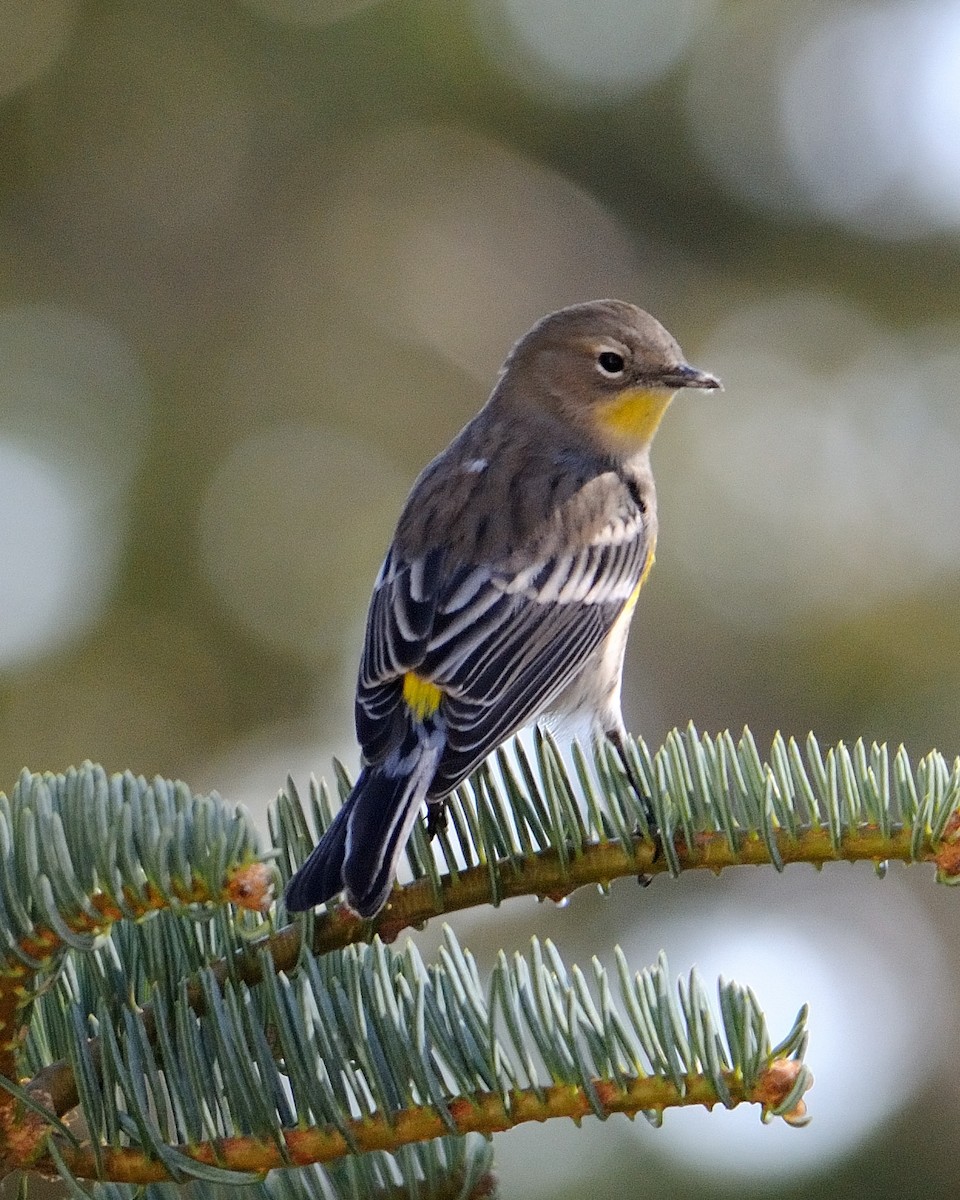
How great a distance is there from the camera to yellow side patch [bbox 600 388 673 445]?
14.9ft

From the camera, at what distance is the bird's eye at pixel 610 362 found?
452cm

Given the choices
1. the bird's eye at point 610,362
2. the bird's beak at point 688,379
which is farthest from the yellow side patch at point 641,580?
the bird's eye at point 610,362

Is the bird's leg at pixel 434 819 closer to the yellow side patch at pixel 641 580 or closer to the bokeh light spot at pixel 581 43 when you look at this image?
the yellow side patch at pixel 641 580

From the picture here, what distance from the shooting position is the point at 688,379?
4.27 metres

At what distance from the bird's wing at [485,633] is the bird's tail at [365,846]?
201 millimetres

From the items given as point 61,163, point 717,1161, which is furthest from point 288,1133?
point 61,163

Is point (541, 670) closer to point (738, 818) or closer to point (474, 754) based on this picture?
point (474, 754)

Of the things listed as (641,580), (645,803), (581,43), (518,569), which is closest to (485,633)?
(518,569)

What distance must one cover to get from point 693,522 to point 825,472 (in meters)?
0.40

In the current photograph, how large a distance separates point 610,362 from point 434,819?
2480mm

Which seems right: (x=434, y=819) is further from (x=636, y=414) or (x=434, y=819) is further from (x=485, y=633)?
(x=636, y=414)

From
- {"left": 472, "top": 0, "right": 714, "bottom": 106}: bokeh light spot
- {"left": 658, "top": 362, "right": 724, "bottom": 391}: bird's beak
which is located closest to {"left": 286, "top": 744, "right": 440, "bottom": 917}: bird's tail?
{"left": 658, "top": 362, "right": 724, "bottom": 391}: bird's beak

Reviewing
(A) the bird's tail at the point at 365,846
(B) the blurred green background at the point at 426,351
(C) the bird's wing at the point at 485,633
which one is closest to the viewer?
(A) the bird's tail at the point at 365,846

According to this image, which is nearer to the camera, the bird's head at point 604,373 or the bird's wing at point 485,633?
the bird's wing at point 485,633
